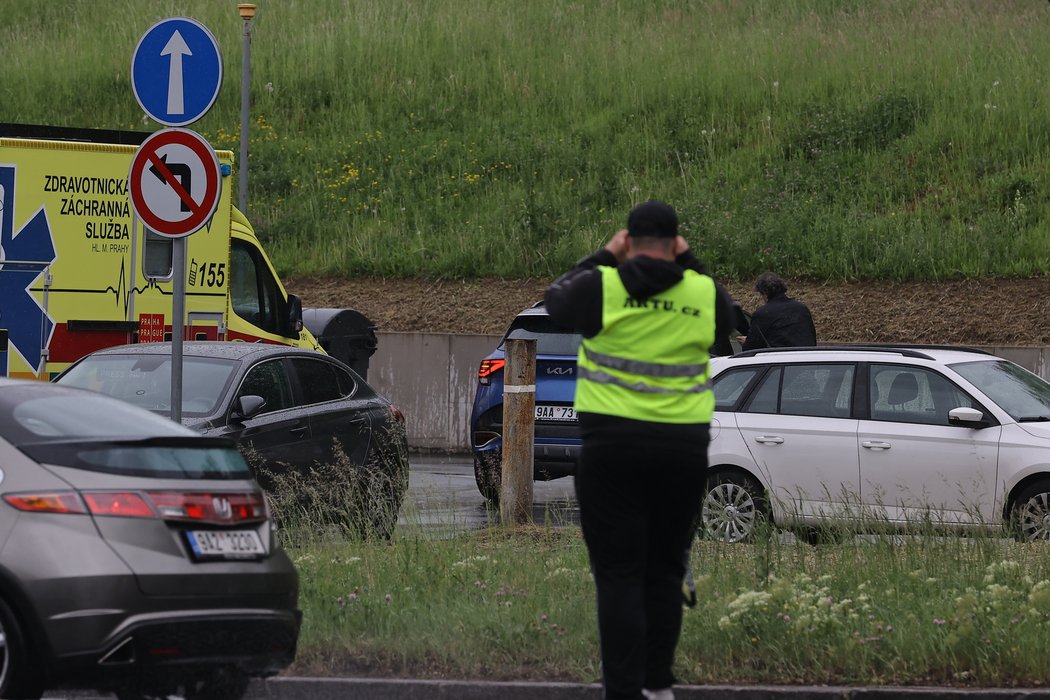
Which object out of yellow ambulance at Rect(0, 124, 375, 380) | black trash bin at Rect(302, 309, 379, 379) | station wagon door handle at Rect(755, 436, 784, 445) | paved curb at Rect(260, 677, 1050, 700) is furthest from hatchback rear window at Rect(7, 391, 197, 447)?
black trash bin at Rect(302, 309, 379, 379)

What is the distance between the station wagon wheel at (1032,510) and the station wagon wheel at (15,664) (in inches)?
270

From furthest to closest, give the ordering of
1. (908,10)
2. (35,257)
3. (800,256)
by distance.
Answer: (908,10) → (800,256) → (35,257)

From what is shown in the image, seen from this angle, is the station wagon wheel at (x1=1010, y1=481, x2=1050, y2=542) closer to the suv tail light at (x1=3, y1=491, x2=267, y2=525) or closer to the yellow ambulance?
the suv tail light at (x1=3, y1=491, x2=267, y2=525)

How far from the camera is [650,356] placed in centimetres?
591

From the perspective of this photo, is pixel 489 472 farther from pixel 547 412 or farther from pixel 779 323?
pixel 779 323

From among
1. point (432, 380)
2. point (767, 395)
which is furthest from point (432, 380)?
→ point (767, 395)

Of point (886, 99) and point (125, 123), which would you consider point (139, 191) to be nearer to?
point (886, 99)

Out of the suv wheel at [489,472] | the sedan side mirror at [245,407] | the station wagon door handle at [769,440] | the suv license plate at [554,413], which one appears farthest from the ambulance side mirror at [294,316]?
the station wagon door handle at [769,440]

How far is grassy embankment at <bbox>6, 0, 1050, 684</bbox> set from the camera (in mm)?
25219

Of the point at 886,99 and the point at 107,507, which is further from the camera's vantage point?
the point at 886,99

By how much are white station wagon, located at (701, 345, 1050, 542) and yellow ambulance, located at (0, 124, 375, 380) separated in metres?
5.43

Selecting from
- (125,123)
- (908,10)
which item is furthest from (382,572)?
(908,10)

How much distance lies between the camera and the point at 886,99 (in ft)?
94.7

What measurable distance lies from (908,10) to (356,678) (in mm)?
31333
